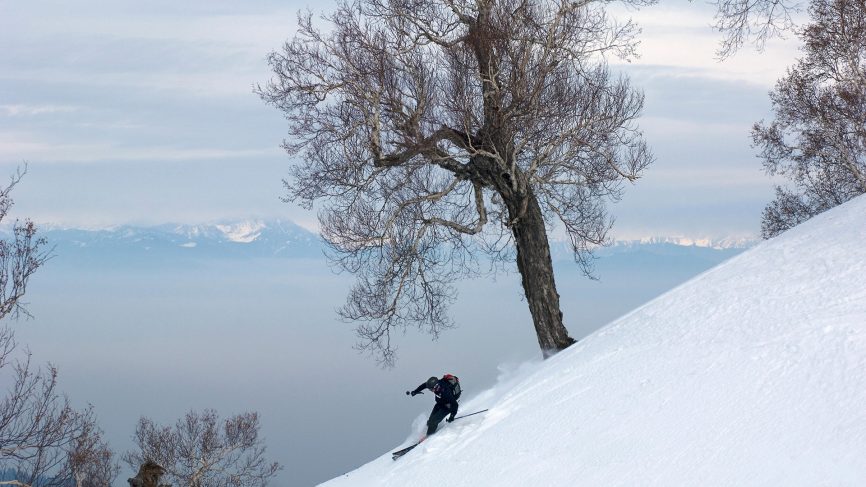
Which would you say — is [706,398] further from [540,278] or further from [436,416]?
[540,278]

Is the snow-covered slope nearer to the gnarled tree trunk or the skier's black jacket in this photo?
the skier's black jacket

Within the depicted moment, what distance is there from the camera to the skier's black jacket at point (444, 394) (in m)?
13.6

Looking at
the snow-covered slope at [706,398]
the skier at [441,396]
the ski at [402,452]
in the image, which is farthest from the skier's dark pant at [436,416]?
the ski at [402,452]

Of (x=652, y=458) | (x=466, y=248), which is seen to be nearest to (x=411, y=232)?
(x=466, y=248)

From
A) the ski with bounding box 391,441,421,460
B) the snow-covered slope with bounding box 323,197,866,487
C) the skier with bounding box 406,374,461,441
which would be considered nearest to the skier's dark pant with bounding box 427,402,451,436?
the skier with bounding box 406,374,461,441

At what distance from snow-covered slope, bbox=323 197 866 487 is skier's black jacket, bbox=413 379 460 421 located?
0.33 m

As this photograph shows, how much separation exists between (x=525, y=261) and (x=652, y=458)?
9800 mm

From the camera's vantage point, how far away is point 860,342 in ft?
31.4

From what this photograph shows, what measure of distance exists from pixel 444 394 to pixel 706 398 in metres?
5.00

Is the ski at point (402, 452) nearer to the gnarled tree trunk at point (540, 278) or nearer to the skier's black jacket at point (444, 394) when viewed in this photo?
the skier's black jacket at point (444, 394)

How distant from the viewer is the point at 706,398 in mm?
9742

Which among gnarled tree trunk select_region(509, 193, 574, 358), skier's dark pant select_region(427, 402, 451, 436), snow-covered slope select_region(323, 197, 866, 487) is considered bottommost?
snow-covered slope select_region(323, 197, 866, 487)

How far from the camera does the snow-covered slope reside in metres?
8.28

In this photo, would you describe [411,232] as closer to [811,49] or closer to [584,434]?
[584,434]
